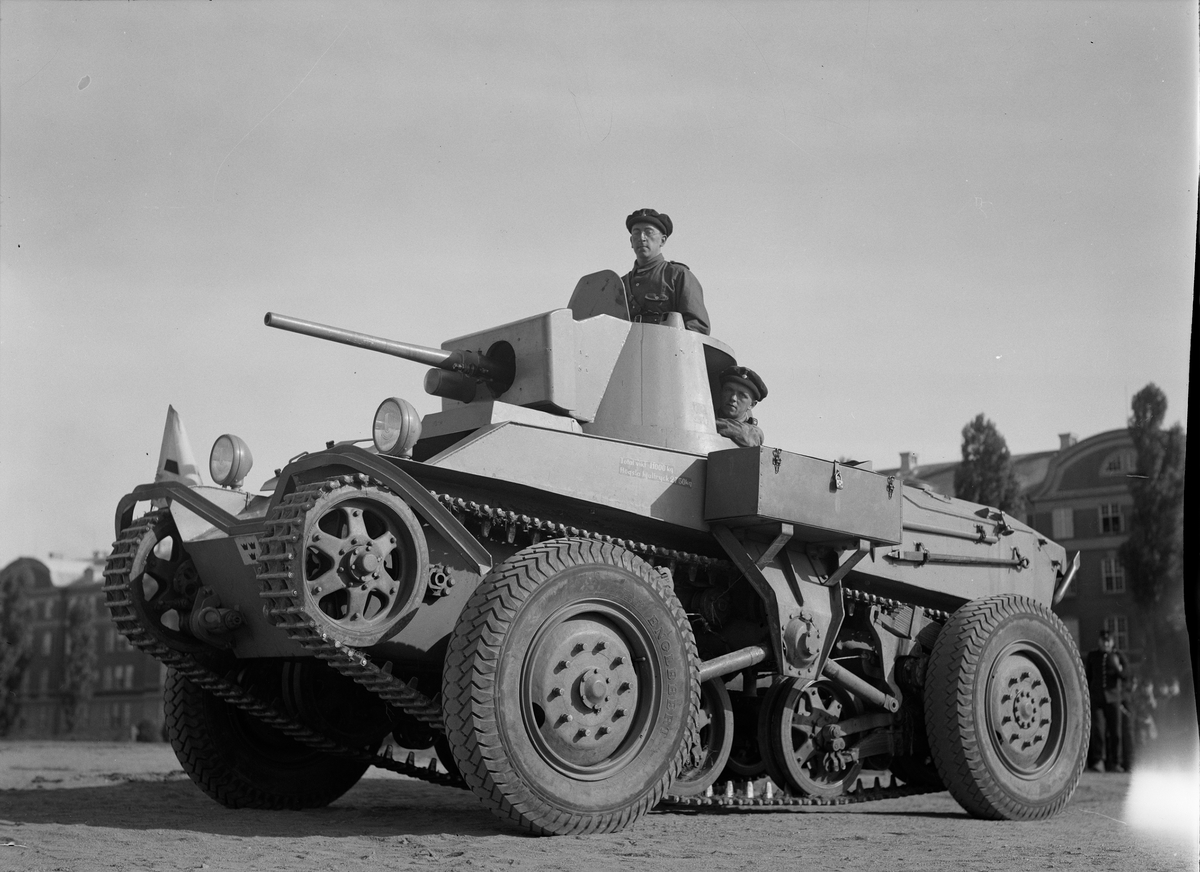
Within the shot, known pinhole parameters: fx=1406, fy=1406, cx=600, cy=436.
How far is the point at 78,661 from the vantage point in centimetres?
6212

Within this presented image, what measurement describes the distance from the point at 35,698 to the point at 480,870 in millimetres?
64120

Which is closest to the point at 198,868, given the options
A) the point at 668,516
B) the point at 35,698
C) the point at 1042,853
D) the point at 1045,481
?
the point at 668,516

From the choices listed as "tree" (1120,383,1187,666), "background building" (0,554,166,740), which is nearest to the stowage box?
"tree" (1120,383,1187,666)

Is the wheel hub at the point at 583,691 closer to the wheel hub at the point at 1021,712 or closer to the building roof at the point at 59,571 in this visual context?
the wheel hub at the point at 1021,712

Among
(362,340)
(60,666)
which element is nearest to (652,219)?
(362,340)

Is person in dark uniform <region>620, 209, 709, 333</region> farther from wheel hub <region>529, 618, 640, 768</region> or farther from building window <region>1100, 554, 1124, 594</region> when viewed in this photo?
building window <region>1100, 554, 1124, 594</region>

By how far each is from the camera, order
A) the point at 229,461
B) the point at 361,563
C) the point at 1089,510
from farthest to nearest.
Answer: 1. the point at 1089,510
2. the point at 229,461
3. the point at 361,563

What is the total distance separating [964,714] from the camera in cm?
1054

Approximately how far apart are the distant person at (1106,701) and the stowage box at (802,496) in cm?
874

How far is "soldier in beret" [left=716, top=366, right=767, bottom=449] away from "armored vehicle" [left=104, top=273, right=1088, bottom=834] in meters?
0.14

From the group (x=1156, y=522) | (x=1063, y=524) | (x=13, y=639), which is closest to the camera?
(x=1156, y=522)

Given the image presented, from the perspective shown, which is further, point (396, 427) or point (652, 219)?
point (652, 219)

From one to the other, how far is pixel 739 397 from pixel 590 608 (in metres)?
3.30

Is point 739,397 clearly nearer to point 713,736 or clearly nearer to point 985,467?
point 713,736
